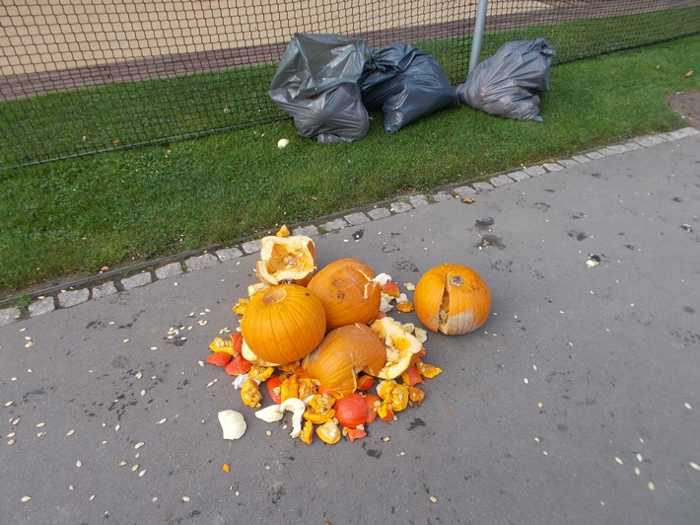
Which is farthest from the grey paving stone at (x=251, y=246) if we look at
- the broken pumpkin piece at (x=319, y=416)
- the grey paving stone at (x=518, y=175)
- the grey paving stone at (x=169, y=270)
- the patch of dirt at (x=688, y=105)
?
the patch of dirt at (x=688, y=105)

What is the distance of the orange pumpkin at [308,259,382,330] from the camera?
2.64 meters

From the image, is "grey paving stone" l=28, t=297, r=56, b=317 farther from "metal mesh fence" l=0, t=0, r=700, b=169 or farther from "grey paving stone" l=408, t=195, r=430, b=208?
"grey paving stone" l=408, t=195, r=430, b=208

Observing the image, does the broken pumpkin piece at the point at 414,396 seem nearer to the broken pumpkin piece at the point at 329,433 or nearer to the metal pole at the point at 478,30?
the broken pumpkin piece at the point at 329,433

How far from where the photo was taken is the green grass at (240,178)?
3.64m

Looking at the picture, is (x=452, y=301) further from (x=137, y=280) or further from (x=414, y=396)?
(x=137, y=280)

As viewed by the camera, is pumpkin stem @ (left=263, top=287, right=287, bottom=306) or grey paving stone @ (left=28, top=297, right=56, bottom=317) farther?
grey paving stone @ (left=28, top=297, right=56, bottom=317)

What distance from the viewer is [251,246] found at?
364 centimetres

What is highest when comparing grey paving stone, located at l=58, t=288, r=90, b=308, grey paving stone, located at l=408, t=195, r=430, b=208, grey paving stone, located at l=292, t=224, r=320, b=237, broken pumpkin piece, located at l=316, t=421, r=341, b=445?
grey paving stone, located at l=58, t=288, r=90, b=308

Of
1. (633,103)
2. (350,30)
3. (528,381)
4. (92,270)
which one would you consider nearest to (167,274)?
(92,270)

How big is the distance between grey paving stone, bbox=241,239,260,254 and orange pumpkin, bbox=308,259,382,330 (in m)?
0.98

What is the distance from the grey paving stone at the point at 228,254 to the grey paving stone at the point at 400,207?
1317 millimetres

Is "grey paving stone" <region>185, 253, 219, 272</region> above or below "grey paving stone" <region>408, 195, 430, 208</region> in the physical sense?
above

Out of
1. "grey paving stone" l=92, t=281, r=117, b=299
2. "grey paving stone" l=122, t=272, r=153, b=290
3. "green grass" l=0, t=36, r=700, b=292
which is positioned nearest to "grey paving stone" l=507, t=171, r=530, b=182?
"green grass" l=0, t=36, r=700, b=292

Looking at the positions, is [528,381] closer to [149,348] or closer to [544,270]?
[544,270]
